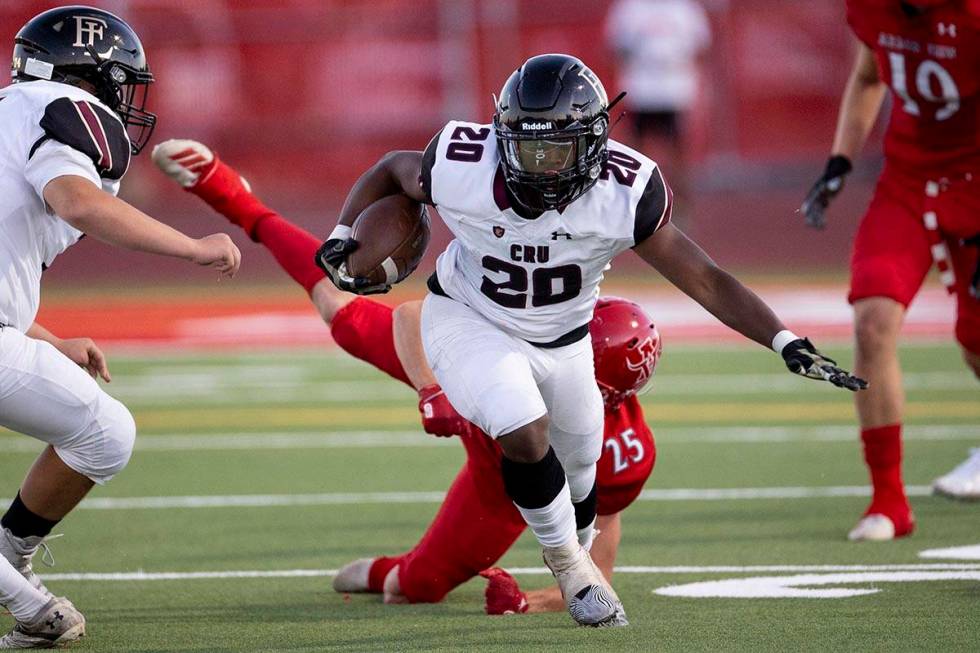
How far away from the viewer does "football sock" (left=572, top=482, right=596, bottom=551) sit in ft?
13.9

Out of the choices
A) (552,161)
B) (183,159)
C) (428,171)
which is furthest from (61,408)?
(183,159)

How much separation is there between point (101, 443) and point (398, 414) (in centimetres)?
449

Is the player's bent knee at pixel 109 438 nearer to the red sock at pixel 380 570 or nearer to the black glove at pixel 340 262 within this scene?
the black glove at pixel 340 262

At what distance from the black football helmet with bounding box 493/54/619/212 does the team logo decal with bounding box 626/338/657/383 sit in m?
0.62

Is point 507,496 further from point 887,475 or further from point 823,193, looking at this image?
point 823,193

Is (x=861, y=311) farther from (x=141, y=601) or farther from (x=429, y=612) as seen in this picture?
(x=141, y=601)


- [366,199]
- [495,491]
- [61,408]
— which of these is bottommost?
[495,491]

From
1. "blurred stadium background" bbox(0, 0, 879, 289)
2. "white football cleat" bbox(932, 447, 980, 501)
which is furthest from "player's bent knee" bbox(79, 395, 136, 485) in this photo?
"blurred stadium background" bbox(0, 0, 879, 289)

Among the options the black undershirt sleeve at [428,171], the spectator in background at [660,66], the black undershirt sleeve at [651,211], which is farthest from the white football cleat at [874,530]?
Answer: the spectator in background at [660,66]

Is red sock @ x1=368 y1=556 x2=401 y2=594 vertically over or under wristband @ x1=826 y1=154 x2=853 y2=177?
under

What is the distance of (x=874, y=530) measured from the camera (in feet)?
17.0

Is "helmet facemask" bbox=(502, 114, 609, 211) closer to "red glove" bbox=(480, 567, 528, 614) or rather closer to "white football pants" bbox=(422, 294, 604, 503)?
"white football pants" bbox=(422, 294, 604, 503)

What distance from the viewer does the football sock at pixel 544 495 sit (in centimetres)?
389

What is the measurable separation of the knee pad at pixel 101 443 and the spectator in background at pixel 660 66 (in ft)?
39.8
